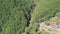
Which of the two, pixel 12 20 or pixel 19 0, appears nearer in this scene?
pixel 12 20

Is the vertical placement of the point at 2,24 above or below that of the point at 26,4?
below

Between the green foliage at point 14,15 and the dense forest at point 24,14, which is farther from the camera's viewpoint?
the green foliage at point 14,15

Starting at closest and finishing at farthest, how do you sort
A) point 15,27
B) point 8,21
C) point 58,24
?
point 58,24 < point 15,27 < point 8,21

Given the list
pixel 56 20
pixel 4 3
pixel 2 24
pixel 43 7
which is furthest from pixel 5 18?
pixel 56 20

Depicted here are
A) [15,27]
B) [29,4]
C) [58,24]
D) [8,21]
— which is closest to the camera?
[58,24]

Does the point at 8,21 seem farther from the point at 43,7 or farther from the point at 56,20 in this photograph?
the point at 56,20

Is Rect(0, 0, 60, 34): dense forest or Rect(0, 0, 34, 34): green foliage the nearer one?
Rect(0, 0, 60, 34): dense forest
